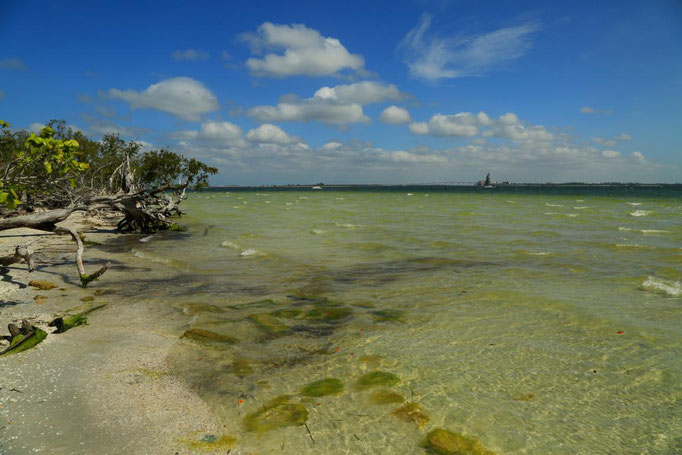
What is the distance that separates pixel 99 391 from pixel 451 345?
17.8 feet

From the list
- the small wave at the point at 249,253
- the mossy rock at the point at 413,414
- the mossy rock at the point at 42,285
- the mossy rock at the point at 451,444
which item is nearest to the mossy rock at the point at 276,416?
the mossy rock at the point at 413,414

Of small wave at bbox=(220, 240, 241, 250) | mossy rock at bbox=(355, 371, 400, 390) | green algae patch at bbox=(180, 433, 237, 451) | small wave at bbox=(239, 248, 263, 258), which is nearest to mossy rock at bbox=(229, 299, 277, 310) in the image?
mossy rock at bbox=(355, 371, 400, 390)

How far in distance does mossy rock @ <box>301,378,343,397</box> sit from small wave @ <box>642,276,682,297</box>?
30.1 ft

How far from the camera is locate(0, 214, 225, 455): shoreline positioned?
13.3 feet

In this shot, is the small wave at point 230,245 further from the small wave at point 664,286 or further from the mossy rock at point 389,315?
the small wave at point 664,286

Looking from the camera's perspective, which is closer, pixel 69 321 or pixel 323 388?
pixel 323 388

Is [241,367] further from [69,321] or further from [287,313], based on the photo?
[69,321]

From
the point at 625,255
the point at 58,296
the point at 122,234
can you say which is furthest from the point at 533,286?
the point at 122,234

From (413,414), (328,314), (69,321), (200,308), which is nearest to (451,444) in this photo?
(413,414)

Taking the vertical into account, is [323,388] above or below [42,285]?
below

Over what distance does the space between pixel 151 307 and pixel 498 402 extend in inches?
298

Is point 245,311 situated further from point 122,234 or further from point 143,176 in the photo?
point 143,176

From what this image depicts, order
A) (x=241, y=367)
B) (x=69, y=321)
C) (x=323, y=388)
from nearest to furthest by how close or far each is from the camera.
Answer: (x=323, y=388) → (x=241, y=367) → (x=69, y=321)

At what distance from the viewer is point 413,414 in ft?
15.6
